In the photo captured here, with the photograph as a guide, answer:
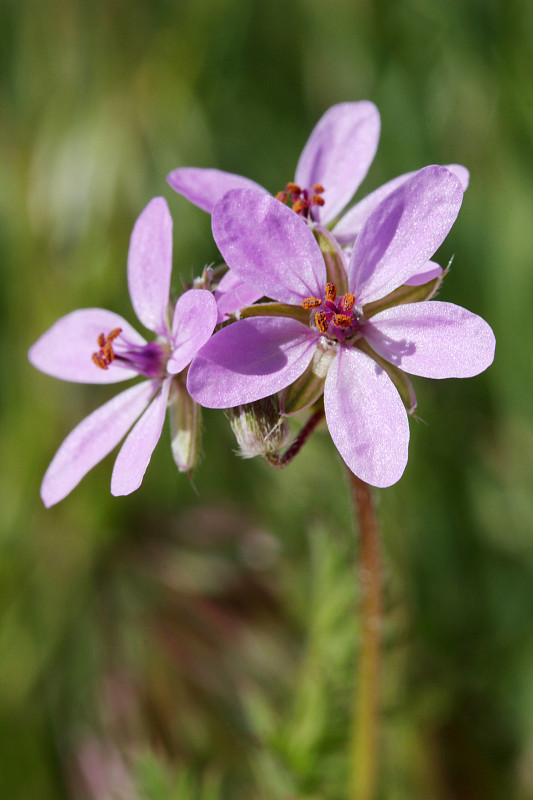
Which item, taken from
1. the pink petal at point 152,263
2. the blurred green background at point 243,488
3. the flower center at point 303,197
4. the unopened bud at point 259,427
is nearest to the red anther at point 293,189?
the flower center at point 303,197

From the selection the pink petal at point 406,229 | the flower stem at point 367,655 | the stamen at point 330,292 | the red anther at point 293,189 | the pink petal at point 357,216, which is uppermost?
the red anther at point 293,189

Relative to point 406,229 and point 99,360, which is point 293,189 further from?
point 99,360

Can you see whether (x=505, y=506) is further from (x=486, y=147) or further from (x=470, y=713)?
(x=486, y=147)

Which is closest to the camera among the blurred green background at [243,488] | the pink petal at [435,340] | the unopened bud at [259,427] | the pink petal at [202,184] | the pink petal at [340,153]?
the pink petal at [435,340]

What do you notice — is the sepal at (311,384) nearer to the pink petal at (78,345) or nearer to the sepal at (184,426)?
the sepal at (184,426)

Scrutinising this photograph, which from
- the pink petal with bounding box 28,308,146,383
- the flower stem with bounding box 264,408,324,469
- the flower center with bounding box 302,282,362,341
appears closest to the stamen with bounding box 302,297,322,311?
the flower center with bounding box 302,282,362,341

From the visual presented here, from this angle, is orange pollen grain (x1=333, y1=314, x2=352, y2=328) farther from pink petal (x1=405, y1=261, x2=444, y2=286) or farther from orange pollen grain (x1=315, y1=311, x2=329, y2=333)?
pink petal (x1=405, y1=261, x2=444, y2=286)
